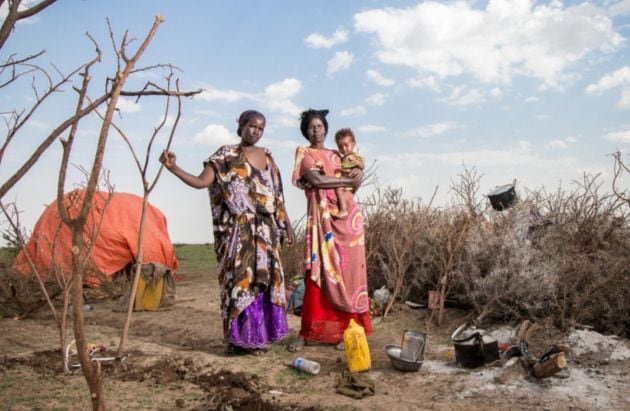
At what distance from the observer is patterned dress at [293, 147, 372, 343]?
4.98 m

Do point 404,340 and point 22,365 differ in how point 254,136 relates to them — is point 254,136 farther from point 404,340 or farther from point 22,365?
point 22,365

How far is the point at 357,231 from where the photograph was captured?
511 cm

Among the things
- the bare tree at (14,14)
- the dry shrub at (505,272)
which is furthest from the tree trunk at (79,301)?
the dry shrub at (505,272)

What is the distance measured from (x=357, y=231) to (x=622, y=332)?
2.66m

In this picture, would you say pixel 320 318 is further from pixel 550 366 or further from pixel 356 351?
pixel 550 366

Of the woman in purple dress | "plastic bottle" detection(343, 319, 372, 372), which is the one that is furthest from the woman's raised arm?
"plastic bottle" detection(343, 319, 372, 372)

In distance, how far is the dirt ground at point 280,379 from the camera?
357 cm

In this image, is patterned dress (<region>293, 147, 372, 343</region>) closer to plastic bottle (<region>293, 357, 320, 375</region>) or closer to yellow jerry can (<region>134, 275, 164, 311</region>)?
plastic bottle (<region>293, 357, 320, 375</region>)

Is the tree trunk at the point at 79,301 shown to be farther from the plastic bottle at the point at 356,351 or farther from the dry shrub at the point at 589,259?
the dry shrub at the point at 589,259

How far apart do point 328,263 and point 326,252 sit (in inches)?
3.9

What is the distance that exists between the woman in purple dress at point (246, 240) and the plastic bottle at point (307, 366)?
0.50m

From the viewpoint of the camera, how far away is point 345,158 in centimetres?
513

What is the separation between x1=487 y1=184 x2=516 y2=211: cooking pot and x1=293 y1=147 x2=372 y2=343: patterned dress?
8.17 ft

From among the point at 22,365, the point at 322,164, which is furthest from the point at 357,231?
the point at 22,365
